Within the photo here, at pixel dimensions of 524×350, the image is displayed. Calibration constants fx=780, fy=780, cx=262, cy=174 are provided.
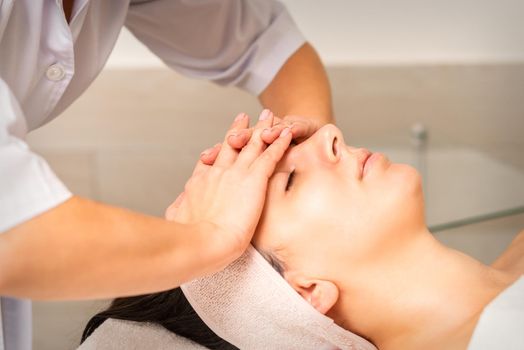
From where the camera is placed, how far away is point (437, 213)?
1.83 meters

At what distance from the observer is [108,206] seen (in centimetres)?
92

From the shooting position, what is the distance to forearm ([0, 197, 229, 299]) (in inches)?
32.9

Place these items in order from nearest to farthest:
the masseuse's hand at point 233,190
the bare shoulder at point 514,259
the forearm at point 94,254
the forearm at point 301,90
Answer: the forearm at point 94,254
the masseuse's hand at point 233,190
the bare shoulder at point 514,259
the forearm at point 301,90

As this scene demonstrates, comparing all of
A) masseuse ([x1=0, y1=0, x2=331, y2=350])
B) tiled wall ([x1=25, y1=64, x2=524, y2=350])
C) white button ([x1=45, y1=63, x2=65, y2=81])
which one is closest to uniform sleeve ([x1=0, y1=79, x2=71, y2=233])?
masseuse ([x1=0, y1=0, x2=331, y2=350])

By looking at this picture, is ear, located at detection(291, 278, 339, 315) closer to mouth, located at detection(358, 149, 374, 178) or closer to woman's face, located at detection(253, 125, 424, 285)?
woman's face, located at detection(253, 125, 424, 285)

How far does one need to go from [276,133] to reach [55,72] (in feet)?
1.25

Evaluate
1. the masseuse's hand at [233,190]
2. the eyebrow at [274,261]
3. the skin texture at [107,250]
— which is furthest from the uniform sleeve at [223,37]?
the skin texture at [107,250]

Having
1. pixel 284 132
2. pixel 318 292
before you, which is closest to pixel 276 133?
pixel 284 132

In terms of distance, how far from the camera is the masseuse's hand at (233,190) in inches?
41.5

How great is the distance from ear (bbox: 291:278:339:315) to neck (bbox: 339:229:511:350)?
4cm

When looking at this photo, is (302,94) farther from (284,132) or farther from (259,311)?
(259,311)

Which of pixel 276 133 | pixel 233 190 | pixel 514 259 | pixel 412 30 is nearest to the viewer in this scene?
pixel 233 190

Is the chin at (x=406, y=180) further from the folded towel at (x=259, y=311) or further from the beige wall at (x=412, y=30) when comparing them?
the beige wall at (x=412, y=30)

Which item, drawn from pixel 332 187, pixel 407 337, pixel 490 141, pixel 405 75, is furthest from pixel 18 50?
pixel 490 141
